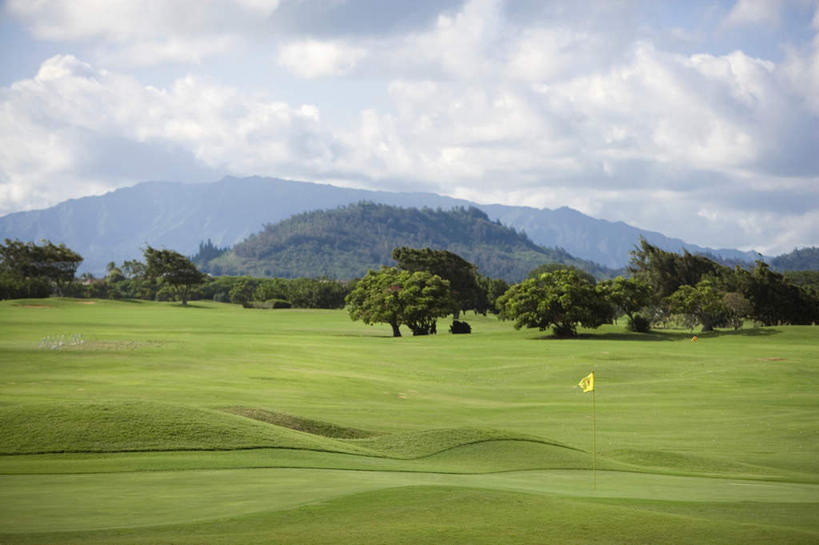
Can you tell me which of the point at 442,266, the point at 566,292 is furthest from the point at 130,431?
the point at 442,266

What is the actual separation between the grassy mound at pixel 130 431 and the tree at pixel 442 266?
72493 millimetres

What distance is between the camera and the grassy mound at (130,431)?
13898 millimetres

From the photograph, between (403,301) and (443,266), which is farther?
(443,266)

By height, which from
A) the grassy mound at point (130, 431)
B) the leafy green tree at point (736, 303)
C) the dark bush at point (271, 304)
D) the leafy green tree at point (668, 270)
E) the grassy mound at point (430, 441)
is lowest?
the grassy mound at point (430, 441)

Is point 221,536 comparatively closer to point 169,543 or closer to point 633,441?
point 169,543

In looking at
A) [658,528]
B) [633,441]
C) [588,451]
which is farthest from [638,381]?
[658,528]

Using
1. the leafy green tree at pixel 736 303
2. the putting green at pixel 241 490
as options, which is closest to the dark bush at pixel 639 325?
the leafy green tree at pixel 736 303

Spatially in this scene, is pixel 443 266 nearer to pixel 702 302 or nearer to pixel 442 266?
pixel 442 266

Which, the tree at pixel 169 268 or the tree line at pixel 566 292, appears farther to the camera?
the tree at pixel 169 268

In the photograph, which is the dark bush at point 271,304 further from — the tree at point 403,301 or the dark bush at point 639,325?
the dark bush at point 639,325

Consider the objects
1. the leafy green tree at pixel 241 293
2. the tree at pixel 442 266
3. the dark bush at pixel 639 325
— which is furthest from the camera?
the leafy green tree at pixel 241 293

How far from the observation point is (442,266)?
90062mm

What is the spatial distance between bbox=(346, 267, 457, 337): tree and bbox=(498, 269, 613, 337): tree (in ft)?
29.8

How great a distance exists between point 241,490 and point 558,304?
55300 millimetres
